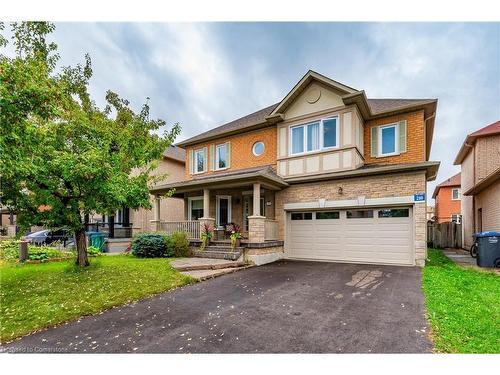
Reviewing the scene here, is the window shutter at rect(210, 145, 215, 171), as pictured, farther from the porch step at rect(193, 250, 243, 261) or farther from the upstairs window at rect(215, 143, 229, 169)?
the porch step at rect(193, 250, 243, 261)

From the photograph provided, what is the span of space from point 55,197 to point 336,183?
32.3 ft

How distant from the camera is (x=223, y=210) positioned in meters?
14.5

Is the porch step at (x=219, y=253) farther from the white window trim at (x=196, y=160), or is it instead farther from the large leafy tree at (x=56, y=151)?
the white window trim at (x=196, y=160)

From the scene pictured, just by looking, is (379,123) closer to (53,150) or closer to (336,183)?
(336,183)

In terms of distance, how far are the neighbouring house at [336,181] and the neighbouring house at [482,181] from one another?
368cm

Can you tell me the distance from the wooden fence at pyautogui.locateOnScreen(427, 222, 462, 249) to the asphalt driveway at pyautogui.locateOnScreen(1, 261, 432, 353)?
13353mm

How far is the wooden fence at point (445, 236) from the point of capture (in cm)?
1788

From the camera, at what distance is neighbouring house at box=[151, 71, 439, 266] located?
10.1m

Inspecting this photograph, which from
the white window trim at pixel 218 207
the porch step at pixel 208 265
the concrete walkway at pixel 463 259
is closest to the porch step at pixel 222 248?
the porch step at pixel 208 265

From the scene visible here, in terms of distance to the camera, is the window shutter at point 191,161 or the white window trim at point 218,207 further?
the window shutter at point 191,161

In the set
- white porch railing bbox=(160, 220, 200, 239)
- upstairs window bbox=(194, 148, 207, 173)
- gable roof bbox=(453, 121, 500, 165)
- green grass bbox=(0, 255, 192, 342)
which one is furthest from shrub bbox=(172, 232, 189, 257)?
gable roof bbox=(453, 121, 500, 165)

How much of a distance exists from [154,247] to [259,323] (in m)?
8.34

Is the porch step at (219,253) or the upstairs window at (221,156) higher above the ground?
the upstairs window at (221,156)

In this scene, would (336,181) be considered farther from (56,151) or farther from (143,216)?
(143,216)
